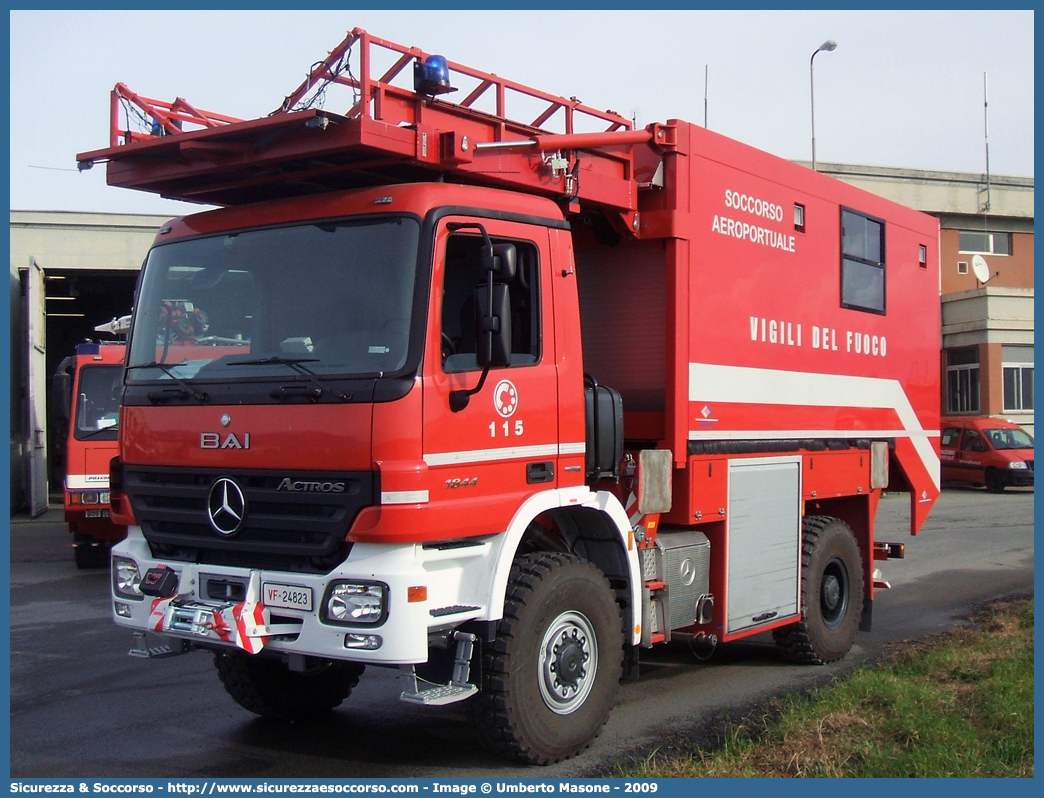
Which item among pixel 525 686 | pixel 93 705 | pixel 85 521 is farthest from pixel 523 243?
pixel 85 521

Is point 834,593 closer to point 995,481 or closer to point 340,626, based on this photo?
point 340,626

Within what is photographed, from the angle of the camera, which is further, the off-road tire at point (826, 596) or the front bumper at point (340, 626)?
the off-road tire at point (826, 596)

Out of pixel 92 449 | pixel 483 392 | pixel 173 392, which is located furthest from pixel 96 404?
pixel 483 392

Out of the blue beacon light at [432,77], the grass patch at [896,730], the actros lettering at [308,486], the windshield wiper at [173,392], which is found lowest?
the grass patch at [896,730]

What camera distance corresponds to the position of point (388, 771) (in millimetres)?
5812

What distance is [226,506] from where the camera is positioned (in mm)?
5547

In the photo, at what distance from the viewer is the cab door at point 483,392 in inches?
210

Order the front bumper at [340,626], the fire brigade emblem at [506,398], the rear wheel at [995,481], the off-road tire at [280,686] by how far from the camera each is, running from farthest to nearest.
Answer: the rear wheel at [995,481] < the off-road tire at [280,686] < the fire brigade emblem at [506,398] < the front bumper at [340,626]

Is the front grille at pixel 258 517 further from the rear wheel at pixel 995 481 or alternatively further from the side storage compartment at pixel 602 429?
the rear wheel at pixel 995 481

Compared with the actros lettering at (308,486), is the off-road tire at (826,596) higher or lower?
lower

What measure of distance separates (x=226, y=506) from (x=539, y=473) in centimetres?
164

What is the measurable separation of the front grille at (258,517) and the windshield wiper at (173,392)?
0.38 meters

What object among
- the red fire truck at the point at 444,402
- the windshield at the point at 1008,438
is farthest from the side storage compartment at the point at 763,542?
the windshield at the point at 1008,438


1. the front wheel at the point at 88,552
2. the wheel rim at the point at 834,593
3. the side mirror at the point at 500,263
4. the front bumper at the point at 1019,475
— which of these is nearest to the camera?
the side mirror at the point at 500,263
